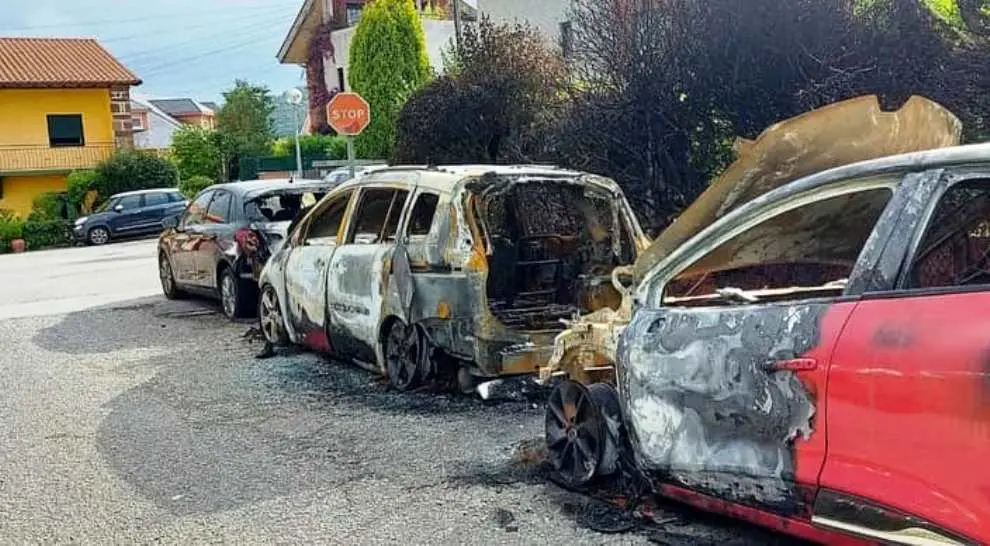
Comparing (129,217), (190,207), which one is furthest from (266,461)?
(129,217)

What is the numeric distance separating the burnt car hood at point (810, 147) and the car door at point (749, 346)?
0.77 ft

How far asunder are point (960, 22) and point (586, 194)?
4.08 m

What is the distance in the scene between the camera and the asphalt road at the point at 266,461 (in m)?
4.94

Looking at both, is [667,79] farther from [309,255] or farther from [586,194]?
[309,255]

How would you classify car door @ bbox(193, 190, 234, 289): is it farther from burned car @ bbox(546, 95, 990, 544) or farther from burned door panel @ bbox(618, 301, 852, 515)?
burned door panel @ bbox(618, 301, 852, 515)

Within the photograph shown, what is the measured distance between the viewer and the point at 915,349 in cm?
323

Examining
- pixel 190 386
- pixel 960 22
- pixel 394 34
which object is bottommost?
pixel 190 386

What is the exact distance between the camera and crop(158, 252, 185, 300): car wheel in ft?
46.4

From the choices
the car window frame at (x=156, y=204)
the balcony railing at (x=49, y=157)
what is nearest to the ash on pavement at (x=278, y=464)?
the car window frame at (x=156, y=204)

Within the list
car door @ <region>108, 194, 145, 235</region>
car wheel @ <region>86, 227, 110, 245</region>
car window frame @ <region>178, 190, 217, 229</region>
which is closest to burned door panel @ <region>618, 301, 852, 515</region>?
car window frame @ <region>178, 190, 217, 229</region>

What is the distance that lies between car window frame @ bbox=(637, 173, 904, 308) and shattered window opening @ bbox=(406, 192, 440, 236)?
2.96 metres

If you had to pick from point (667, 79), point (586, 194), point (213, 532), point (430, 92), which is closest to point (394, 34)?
point (430, 92)

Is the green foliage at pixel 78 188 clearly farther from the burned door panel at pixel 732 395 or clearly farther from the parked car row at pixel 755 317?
the burned door panel at pixel 732 395

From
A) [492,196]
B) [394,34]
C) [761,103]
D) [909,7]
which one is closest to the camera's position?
[492,196]
